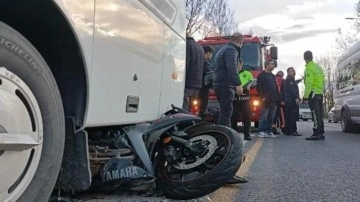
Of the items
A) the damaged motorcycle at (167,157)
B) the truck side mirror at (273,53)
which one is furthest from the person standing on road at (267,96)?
the damaged motorcycle at (167,157)

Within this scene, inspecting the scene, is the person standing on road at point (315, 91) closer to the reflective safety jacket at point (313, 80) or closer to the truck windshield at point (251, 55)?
the reflective safety jacket at point (313, 80)

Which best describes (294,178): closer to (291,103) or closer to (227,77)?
(227,77)

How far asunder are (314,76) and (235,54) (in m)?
4.09

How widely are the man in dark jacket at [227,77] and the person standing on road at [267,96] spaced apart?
3.94 meters

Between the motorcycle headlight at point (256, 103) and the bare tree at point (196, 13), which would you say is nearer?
the motorcycle headlight at point (256, 103)

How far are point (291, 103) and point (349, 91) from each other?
203cm

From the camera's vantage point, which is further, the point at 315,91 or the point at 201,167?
the point at 315,91

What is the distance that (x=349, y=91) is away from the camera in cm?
1316

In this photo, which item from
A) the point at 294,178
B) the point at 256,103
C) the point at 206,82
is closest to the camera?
the point at 294,178

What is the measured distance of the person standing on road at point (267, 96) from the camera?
36.9ft

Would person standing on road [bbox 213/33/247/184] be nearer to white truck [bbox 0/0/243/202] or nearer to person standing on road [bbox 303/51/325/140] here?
white truck [bbox 0/0/243/202]

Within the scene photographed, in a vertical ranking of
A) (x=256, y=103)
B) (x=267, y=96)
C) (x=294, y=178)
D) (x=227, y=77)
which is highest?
(x=227, y=77)

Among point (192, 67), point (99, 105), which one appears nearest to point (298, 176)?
point (192, 67)

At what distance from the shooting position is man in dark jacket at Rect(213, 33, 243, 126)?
7.12 metres
